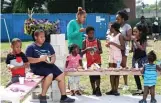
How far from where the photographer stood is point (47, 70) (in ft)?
22.4

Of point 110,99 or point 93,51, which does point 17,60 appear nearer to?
point 93,51

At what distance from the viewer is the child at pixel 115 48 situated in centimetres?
756

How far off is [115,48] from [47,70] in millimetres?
1597

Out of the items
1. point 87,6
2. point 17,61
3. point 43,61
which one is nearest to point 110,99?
point 43,61

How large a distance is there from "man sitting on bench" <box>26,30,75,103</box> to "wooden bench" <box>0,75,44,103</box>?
0.20m

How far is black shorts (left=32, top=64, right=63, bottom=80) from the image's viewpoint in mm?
6781

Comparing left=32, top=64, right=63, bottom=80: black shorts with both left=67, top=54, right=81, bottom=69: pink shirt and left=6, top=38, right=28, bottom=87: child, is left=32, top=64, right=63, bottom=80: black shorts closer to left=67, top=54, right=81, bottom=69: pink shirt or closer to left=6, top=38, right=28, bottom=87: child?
left=6, top=38, right=28, bottom=87: child

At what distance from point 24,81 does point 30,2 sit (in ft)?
114

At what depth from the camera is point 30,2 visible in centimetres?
4044

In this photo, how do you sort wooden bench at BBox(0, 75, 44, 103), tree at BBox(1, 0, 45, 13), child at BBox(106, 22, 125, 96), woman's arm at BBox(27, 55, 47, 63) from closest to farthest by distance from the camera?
wooden bench at BBox(0, 75, 44, 103) < woman's arm at BBox(27, 55, 47, 63) < child at BBox(106, 22, 125, 96) < tree at BBox(1, 0, 45, 13)

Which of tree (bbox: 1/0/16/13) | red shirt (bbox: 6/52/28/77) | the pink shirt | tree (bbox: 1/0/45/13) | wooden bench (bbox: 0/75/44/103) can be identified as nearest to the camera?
wooden bench (bbox: 0/75/44/103)

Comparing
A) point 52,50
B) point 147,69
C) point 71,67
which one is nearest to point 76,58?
point 71,67

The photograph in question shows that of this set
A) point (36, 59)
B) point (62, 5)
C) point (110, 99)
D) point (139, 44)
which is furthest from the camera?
point (62, 5)

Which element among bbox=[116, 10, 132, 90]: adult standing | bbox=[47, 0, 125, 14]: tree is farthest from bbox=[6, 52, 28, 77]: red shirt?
bbox=[47, 0, 125, 14]: tree
